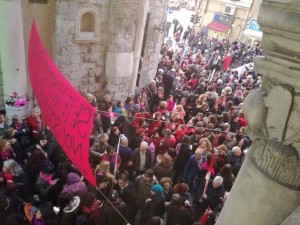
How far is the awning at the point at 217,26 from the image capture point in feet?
84.2

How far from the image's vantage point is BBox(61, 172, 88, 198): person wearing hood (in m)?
3.90

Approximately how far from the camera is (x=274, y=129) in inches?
54.7

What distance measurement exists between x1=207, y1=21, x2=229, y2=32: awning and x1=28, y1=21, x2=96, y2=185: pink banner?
24146 millimetres

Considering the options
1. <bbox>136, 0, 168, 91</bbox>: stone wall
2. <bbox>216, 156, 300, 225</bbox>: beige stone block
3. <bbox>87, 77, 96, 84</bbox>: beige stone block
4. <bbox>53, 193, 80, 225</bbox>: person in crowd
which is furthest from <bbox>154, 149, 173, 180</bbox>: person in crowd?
<bbox>136, 0, 168, 91</bbox>: stone wall

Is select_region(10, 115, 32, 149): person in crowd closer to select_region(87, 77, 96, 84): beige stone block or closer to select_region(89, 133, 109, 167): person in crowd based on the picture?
select_region(89, 133, 109, 167): person in crowd

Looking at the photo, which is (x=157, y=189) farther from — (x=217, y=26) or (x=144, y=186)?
(x=217, y=26)

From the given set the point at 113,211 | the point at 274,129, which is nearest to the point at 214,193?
the point at 113,211

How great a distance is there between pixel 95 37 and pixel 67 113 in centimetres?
520

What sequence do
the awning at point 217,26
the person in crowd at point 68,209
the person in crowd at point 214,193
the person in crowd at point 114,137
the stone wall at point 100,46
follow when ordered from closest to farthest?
the person in crowd at point 68,209 → the person in crowd at point 214,193 → the person in crowd at point 114,137 → the stone wall at point 100,46 → the awning at point 217,26

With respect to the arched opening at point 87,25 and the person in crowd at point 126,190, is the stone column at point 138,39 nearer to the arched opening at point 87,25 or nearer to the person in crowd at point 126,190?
the arched opening at point 87,25

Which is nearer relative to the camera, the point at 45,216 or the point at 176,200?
the point at 45,216

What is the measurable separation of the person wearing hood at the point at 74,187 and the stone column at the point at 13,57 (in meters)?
3.14

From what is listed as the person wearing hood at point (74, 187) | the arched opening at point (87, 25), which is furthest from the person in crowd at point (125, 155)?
the arched opening at point (87, 25)

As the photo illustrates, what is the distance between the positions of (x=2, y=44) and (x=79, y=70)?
7.47 feet
